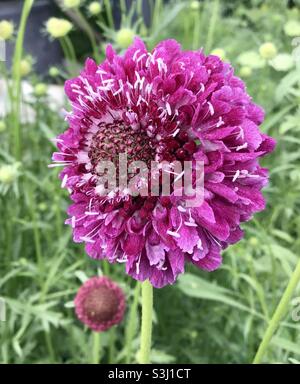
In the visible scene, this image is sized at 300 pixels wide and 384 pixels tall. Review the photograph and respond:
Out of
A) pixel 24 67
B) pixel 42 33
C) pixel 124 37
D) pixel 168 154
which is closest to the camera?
pixel 168 154

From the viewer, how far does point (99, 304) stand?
0.84 metres

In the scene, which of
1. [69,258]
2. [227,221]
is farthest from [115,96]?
[69,258]

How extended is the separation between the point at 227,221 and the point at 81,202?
15 centimetres

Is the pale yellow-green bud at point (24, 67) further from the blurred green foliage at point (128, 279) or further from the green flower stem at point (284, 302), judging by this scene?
the green flower stem at point (284, 302)

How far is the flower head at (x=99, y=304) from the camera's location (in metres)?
0.83

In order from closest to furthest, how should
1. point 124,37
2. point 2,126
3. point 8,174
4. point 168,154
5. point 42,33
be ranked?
point 168,154 → point 8,174 → point 124,37 → point 2,126 → point 42,33

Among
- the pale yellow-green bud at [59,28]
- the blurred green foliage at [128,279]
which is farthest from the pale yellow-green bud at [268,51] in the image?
the pale yellow-green bud at [59,28]

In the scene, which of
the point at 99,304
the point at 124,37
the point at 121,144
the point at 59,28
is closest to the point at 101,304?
the point at 99,304

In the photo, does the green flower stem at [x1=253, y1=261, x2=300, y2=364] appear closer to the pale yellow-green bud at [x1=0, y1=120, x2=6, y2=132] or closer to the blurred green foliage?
the blurred green foliage

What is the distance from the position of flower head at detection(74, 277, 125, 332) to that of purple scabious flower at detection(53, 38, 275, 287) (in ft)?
0.93

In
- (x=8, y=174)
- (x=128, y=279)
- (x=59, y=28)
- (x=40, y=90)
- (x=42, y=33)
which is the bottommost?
(x=128, y=279)

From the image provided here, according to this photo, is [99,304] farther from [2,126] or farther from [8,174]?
[2,126]

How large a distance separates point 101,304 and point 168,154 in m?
0.37

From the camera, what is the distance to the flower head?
0.83 m
